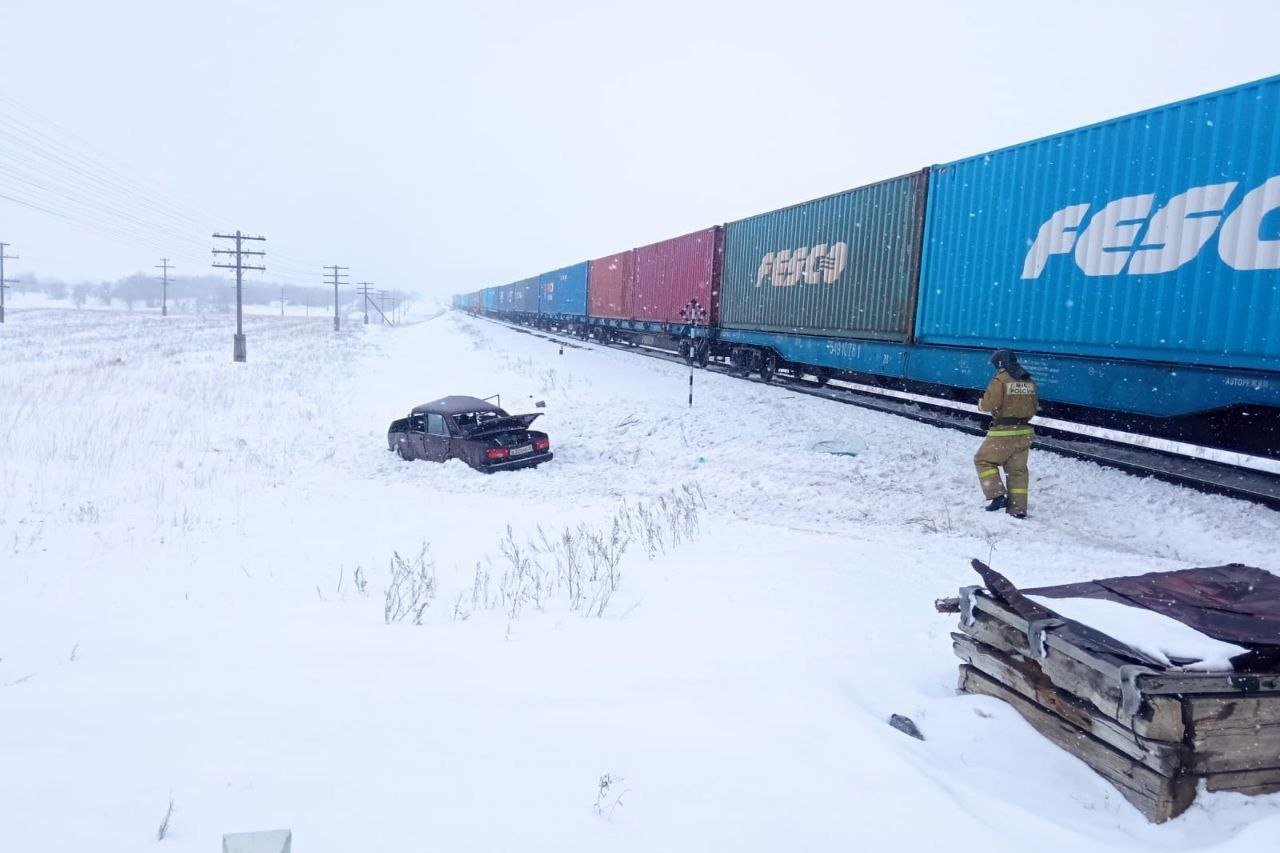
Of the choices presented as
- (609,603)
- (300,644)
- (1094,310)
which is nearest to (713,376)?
(1094,310)

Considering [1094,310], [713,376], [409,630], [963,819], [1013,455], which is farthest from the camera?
[713,376]

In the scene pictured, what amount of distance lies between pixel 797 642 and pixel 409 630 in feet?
8.35

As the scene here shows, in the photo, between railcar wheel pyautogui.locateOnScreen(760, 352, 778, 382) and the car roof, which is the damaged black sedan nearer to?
the car roof

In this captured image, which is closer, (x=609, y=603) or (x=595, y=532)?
(x=609, y=603)

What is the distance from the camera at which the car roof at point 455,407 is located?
1173 cm

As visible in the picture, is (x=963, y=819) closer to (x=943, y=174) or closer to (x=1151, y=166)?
(x=1151, y=166)

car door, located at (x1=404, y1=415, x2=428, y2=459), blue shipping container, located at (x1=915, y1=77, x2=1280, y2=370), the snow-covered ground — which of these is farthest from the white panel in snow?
car door, located at (x1=404, y1=415, x2=428, y2=459)

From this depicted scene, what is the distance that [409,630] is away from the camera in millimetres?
4617

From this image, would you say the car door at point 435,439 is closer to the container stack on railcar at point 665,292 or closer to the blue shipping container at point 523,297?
the container stack on railcar at point 665,292

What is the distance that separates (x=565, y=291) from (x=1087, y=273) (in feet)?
111

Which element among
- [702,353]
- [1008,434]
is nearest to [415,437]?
[1008,434]

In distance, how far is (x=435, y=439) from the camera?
1168 cm

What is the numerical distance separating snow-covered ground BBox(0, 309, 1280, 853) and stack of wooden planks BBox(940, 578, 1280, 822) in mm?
111

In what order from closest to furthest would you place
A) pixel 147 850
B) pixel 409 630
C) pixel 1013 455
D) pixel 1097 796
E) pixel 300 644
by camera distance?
pixel 147 850, pixel 1097 796, pixel 300 644, pixel 409 630, pixel 1013 455
